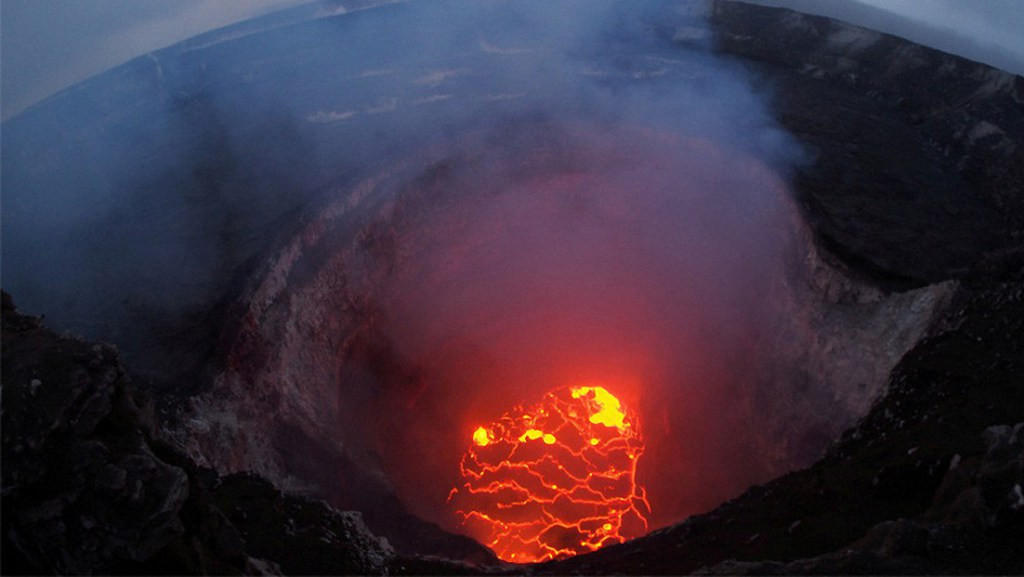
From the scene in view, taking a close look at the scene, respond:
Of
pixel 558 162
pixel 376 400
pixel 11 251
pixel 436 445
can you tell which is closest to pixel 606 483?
pixel 436 445

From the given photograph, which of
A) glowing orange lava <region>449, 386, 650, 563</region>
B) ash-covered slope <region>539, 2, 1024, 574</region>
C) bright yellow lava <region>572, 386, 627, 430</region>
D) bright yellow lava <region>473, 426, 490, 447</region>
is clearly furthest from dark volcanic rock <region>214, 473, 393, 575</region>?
bright yellow lava <region>572, 386, 627, 430</region>

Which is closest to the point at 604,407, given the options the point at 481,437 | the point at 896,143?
the point at 481,437

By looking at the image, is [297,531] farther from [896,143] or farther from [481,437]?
[896,143]

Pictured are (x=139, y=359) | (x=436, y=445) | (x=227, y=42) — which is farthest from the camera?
(x=227, y=42)

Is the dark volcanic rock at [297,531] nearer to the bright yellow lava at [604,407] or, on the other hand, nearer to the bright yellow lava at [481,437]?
the bright yellow lava at [481,437]

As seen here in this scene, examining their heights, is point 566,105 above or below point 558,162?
above

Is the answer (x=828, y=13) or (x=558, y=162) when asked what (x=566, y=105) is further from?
(x=828, y=13)
